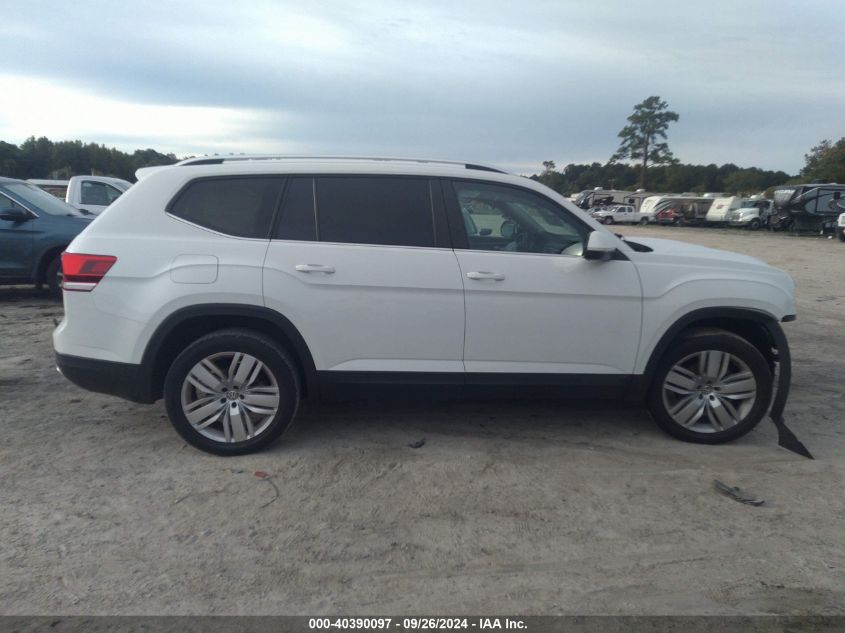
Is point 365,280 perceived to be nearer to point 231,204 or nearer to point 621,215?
point 231,204

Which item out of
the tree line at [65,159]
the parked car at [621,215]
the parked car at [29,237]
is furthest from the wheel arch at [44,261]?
the parked car at [621,215]

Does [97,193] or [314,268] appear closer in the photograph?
[314,268]

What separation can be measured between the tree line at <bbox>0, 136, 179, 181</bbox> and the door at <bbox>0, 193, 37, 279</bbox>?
23.8 metres

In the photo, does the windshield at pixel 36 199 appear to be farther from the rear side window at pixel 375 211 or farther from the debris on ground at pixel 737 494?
the debris on ground at pixel 737 494

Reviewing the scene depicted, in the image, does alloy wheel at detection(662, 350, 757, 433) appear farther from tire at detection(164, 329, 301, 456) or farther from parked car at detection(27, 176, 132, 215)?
parked car at detection(27, 176, 132, 215)

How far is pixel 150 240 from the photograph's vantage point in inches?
166

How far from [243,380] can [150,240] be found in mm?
1033

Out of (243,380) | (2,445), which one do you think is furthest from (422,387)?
(2,445)

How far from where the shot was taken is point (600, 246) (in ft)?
14.0

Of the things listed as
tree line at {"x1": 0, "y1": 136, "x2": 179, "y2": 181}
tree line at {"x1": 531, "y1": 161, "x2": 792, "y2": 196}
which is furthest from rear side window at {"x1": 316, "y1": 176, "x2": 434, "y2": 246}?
tree line at {"x1": 531, "y1": 161, "x2": 792, "y2": 196}

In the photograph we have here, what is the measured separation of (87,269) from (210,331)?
0.81 m

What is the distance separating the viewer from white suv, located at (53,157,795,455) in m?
4.19

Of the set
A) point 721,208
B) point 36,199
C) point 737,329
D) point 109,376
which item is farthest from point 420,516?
point 721,208

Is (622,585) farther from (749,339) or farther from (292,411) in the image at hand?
(749,339)
